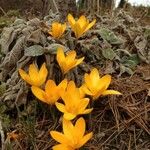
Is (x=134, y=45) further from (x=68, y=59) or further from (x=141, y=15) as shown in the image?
(x=141, y=15)

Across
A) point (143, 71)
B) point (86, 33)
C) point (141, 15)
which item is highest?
point (86, 33)

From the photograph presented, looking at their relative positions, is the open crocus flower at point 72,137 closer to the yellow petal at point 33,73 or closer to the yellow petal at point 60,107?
the yellow petal at point 60,107

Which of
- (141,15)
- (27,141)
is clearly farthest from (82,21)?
(141,15)

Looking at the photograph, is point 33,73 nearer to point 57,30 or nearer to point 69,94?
point 69,94

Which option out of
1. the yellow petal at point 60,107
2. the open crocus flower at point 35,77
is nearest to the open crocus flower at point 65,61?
the open crocus flower at point 35,77

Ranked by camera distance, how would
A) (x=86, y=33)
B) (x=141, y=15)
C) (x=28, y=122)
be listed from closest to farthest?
(x=28, y=122), (x=86, y=33), (x=141, y=15)

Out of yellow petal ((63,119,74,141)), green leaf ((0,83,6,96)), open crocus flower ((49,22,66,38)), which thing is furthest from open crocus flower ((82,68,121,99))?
green leaf ((0,83,6,96))

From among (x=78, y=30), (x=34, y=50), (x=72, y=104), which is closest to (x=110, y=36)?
(x=78, y=30)
